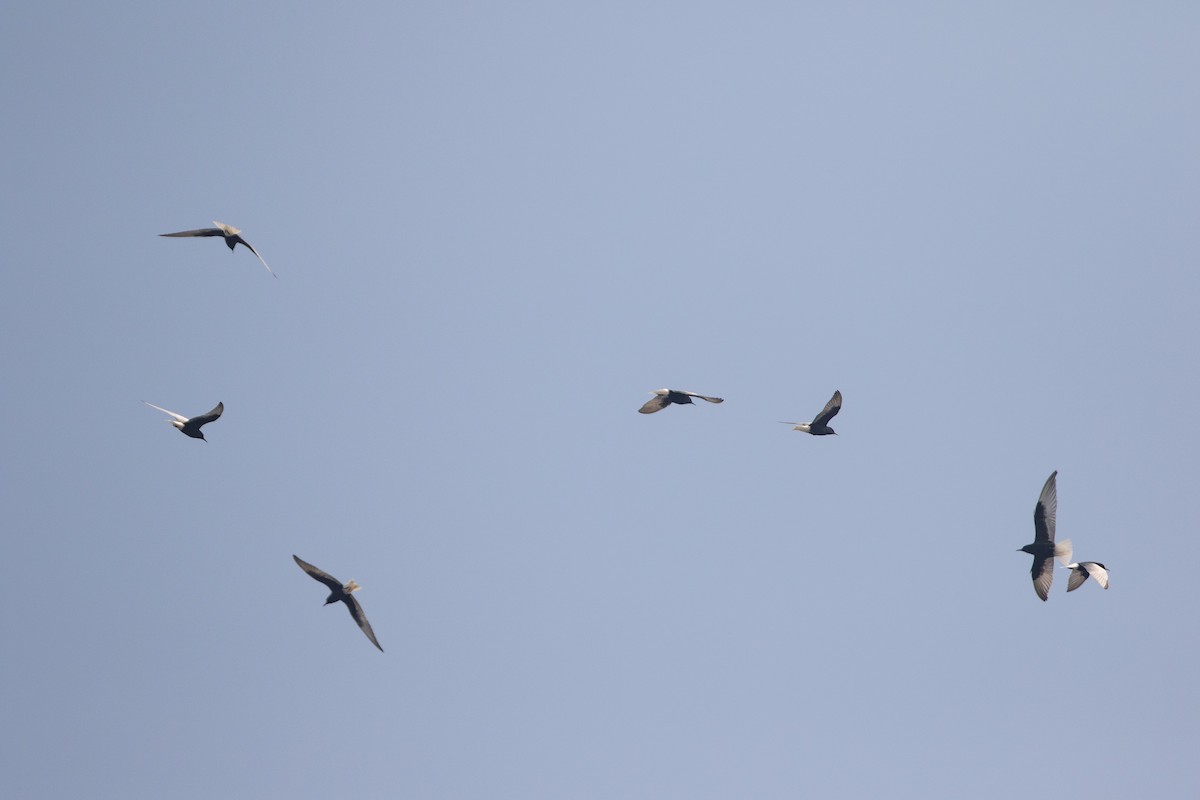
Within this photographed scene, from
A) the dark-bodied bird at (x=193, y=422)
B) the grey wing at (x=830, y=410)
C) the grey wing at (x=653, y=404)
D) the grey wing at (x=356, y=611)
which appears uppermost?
the grey wing at (x=830, y=410)

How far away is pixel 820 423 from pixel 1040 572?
354 inches

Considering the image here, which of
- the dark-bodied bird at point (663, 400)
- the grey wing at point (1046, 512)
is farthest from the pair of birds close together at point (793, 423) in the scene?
the grey wing at point (1046, 512)

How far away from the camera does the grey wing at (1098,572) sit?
126 feet

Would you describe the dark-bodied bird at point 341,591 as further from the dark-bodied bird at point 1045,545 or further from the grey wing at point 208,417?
the dark-bodied bird at point 1045,545

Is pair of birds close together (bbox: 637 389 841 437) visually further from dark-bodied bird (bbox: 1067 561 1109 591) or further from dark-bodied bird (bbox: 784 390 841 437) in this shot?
dark-bodied bird (bbox: 1067 561 1109 591)

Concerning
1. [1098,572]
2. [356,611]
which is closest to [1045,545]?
[1098,572]

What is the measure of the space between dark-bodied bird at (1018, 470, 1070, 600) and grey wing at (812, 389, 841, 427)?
7.28m

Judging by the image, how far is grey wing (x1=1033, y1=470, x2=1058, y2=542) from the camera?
40.1m

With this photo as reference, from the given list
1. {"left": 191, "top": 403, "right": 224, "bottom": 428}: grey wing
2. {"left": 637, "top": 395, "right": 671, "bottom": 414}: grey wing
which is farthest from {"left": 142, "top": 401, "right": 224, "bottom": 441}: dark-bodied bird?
{"left": 637, "top": 395, "right": 671, "bottom": 414}: grey wing

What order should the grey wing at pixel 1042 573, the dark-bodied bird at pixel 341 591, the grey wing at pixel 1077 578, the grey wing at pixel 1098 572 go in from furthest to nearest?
the grey wing at pixel 1042 573 < the grey wing at pixel 1077 578 < the grey wing at pixel 1098 572 < the dark-bodied bird at pixel 341 591

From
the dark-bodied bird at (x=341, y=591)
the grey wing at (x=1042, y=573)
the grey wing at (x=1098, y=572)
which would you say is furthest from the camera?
the grey wing at (x=1042, y=573)

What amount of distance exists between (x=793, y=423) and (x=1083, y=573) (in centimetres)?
1070

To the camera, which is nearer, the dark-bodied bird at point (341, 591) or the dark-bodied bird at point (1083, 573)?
the dark-bodied bird at point (341, 591)

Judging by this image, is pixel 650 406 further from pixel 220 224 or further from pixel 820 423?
pixel 220 224
